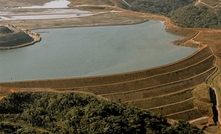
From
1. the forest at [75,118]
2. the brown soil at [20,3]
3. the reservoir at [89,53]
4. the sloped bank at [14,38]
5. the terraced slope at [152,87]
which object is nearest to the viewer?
the forest at [75,118]

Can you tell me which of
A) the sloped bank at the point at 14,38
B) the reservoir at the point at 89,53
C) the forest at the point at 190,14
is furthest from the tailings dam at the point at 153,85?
the forest at the point at 190,14

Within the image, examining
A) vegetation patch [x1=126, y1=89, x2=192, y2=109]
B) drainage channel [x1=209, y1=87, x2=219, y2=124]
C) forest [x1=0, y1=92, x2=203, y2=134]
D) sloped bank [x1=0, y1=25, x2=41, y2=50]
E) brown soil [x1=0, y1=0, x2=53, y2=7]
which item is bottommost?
drainage channel [x1=209, y1=87, x2=219, y2=124]

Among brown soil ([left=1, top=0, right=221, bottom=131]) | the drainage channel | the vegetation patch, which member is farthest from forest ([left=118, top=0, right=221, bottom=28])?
the vegetation patch

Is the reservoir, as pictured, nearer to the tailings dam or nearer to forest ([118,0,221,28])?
the tailings dam

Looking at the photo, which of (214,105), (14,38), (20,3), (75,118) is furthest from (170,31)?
(20,3)

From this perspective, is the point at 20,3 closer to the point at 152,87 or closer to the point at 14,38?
the point at 14,38

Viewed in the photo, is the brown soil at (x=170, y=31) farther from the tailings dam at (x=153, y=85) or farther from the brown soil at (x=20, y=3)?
the brown soil at (x=20, y=3)
